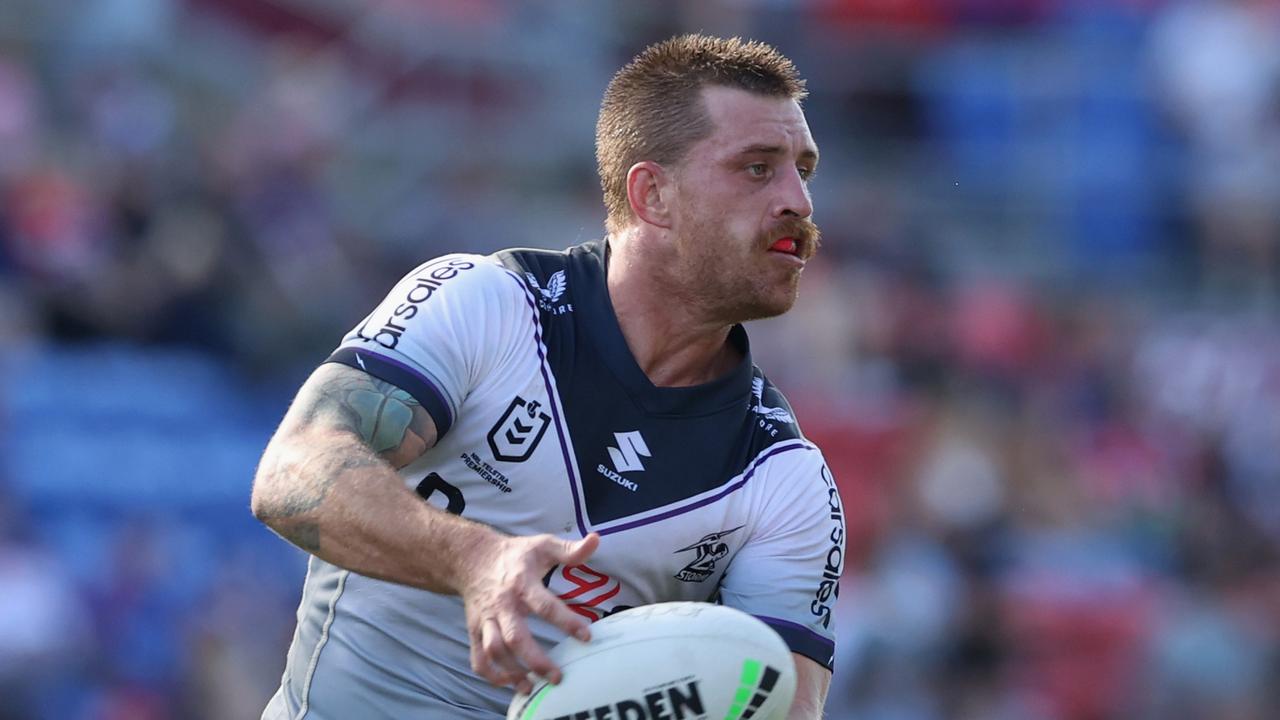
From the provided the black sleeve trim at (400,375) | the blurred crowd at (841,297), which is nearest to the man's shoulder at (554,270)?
the black sleeve trim at (400,375)

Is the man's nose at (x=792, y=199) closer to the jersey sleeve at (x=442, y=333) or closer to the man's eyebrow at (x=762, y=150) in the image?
the man's eyebrow at (x=762, y=150)

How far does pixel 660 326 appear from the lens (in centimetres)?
467

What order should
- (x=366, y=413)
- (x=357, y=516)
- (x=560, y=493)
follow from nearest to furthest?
(x=357, y=516) → (x=366, y=413) → (x=560, y=493)

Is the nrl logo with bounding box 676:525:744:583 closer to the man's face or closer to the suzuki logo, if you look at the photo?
the suzuki logo

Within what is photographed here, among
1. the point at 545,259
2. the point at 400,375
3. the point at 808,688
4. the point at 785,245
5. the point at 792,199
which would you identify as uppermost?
the point at 792,199

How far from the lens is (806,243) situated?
4.65 meters

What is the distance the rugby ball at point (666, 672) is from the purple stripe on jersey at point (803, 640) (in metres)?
0.53

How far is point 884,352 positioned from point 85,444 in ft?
17.0

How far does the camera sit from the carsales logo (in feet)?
14.5

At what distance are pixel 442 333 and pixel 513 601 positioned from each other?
36.6 inches

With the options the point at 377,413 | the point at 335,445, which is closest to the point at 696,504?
the point at 377,413

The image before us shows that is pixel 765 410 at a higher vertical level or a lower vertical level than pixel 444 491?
higher

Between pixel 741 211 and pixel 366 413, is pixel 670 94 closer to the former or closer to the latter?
pixel 741 211

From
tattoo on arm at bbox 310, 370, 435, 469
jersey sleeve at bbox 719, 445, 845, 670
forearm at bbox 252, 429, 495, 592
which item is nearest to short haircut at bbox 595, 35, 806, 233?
jersey sleeve at bbox 719, 445, 845, 670
